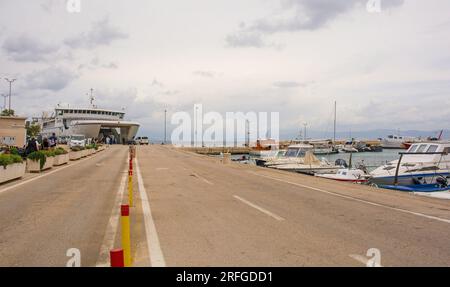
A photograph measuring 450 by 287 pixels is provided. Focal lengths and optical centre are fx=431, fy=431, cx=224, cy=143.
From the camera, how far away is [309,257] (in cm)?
692

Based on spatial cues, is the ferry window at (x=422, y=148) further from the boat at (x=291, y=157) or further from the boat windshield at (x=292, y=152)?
the boat windshield at (x=292, y=152)

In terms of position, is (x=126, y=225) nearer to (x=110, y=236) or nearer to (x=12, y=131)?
(x=110, y=236)

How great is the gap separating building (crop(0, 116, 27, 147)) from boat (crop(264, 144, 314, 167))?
31.9 m

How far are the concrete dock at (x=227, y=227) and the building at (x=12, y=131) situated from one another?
139 feet

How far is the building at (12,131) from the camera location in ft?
177

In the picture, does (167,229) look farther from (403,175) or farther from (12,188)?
(403,175)

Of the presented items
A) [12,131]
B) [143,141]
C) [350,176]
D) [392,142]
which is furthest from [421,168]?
[392,142]

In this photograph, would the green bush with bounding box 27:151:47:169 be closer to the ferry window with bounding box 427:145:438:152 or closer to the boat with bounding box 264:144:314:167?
the ferry window with bounding box 427:145:438:152

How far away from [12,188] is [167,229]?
10.1m

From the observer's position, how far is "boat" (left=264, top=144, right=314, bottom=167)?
1882 inches

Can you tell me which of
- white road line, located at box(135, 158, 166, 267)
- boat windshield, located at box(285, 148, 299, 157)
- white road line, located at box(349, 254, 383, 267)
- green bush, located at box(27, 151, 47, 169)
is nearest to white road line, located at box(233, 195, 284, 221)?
white road line, located at box(135, 158, 166, 267)

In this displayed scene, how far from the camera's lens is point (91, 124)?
85.5m

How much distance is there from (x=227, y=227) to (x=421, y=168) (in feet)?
76.5
